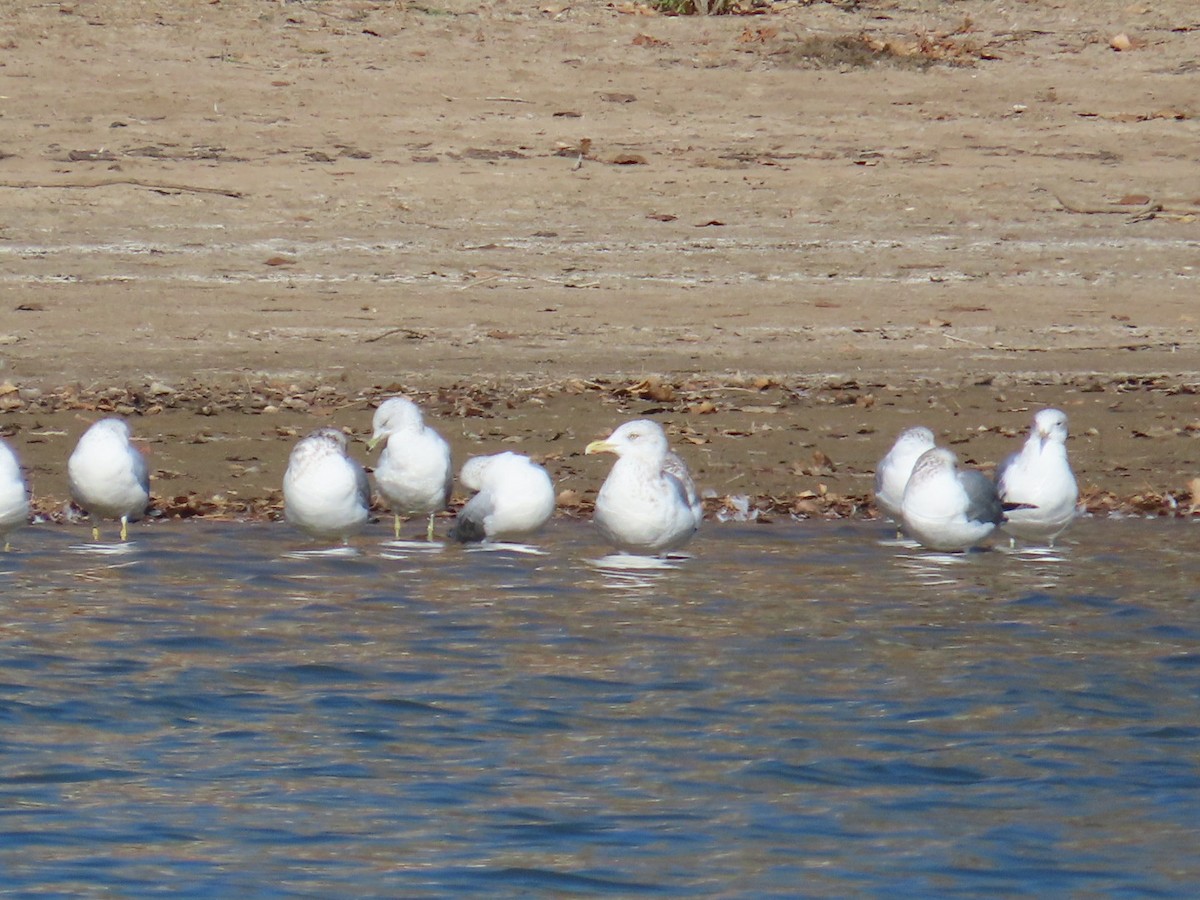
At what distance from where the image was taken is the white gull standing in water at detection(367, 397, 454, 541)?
11281 mm

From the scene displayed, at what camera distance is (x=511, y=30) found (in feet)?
61.6

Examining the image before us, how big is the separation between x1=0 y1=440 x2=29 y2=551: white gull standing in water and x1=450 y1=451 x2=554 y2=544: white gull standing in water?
2.08m

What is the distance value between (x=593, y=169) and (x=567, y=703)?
8.84 metres

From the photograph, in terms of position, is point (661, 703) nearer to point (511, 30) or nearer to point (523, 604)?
point (523, 604)

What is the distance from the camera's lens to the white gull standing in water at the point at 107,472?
10.9 meters

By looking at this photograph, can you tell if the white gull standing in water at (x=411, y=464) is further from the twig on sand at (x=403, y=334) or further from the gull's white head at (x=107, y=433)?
the twig on sand at (x=403, y=334)

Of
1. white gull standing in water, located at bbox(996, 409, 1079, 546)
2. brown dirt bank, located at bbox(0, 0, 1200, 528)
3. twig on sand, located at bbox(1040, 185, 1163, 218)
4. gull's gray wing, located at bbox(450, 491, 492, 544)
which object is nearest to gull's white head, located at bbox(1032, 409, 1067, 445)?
white gull standing in water, located at bbox(996, 409, 1079, 546)

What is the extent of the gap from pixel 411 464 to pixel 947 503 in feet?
8.55

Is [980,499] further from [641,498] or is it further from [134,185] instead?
[134,185]

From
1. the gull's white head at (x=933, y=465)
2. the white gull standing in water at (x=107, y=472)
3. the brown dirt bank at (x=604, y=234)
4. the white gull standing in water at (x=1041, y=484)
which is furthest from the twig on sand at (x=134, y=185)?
the white gull standing in water at (x=1041, y=484)

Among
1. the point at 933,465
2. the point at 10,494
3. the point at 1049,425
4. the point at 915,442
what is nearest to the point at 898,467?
the point at 915,442

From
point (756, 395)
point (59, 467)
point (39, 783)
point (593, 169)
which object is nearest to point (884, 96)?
point (593, 169)

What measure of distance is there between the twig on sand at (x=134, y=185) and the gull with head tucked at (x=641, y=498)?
6.30 metres

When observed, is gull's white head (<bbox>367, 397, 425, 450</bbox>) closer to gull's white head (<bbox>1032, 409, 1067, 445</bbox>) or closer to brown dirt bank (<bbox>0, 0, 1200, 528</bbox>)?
brown dirt bank (<bbox>0, 0, 1200, 528</bbox>)
